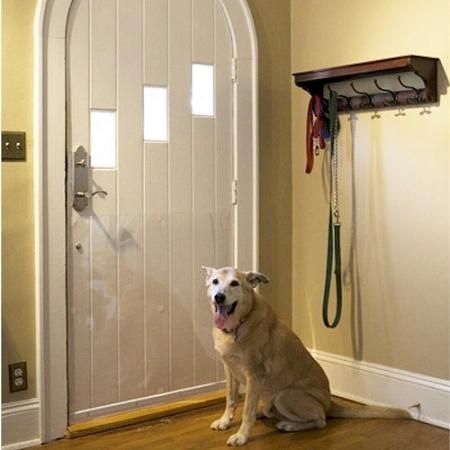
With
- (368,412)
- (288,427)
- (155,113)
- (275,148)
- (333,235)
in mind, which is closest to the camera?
(288,427)

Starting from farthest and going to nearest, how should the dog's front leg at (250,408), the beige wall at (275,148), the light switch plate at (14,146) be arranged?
1. the beige wall at (275,148)
2. the dog's front leg at (250,408)
3. the light switch plate at (14,146)

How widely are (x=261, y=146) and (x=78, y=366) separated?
152 centimetres

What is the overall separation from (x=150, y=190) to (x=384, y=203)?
1.15 meters

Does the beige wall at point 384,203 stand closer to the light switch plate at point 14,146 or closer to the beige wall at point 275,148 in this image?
the beige wall at point 275,148

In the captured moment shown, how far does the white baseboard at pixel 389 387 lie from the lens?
3221mm

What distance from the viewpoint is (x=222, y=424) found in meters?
3.21

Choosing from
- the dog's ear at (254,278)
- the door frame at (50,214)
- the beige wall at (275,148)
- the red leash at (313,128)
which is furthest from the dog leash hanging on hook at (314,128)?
the door frame at (50,214)

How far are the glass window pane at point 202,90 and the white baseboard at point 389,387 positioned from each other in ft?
4.80

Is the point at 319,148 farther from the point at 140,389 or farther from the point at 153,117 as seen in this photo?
the point at 140,389

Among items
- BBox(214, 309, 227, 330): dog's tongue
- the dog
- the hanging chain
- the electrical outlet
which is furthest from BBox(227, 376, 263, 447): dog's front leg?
the hanging chain

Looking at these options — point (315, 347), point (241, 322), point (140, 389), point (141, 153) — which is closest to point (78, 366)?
point (140, 389)

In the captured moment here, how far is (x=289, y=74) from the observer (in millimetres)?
3930

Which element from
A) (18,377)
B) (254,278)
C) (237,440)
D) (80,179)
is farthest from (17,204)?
(237,440)

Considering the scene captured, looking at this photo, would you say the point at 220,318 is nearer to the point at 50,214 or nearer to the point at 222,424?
the point at 222,424
